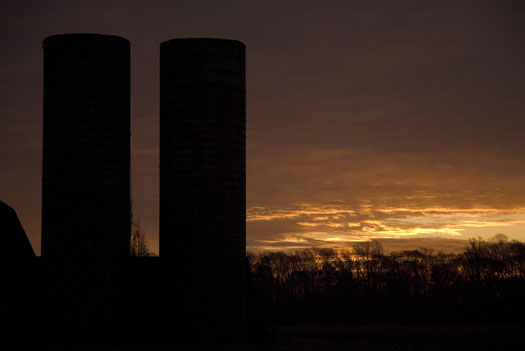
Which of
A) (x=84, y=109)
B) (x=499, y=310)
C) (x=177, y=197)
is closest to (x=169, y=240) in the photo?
(x=177, y=197)

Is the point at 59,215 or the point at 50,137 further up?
the point at 50,137

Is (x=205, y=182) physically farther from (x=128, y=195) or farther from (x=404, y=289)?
(x=404, y=289)

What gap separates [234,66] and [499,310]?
74.0 m

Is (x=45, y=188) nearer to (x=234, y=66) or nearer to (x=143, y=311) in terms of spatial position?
(x=143, y=311)

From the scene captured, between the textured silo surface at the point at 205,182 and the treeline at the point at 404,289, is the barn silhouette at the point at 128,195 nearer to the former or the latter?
the textured silo surface at the point at 205,182

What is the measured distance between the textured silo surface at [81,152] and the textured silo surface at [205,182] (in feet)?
7.89

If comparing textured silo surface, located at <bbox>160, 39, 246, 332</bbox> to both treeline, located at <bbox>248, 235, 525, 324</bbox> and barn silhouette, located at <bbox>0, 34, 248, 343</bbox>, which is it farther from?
treeline, located at <bbox>248, 235, 525, 324</bbox>

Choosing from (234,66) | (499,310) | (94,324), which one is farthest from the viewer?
(499,310)

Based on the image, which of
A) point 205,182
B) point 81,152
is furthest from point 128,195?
point 205,182

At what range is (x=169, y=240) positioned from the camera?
117 ft

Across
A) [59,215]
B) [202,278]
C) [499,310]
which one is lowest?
[499,310]

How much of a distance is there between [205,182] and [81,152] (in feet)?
17.8

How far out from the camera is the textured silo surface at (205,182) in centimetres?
3497

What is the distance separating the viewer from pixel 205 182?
35.2 metres
